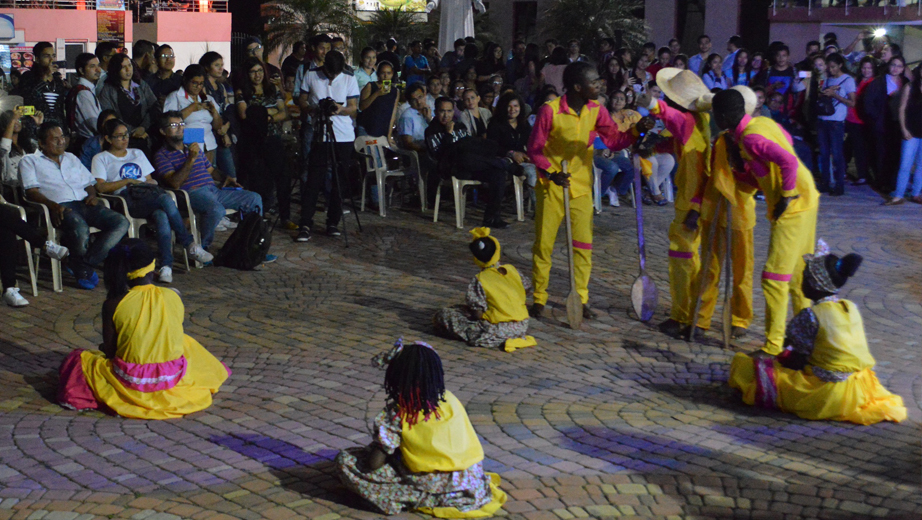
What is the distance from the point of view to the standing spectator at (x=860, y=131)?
13.8 m

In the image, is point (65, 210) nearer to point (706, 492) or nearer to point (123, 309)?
point (123, 309)

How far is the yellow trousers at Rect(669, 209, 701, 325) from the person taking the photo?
7641 millimetres

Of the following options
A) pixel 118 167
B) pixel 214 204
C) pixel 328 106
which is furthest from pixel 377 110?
pixel 118 167

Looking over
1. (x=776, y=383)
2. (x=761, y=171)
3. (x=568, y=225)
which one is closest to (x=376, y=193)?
(x=568, y=225)

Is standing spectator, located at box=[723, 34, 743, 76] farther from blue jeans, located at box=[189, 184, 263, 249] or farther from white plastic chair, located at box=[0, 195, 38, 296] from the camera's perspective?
white plastic chair, located at box=[0, 195, 38, 296]

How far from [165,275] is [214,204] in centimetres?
106

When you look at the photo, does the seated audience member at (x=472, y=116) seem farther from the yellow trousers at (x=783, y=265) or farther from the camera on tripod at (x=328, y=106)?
the yellow trousers at (x=783, y=265)

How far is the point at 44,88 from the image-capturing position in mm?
10547

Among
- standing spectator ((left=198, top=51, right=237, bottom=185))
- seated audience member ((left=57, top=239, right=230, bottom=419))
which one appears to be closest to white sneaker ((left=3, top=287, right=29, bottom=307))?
seated audience member ((left=57, top=239, right=230, bottom=419))

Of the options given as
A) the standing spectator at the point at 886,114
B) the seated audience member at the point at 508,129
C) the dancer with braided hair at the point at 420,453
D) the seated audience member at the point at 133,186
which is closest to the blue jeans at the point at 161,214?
the seated audience member at the point at 133,186

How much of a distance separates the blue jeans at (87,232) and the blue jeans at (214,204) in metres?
0.98

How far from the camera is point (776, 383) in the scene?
5992 mm

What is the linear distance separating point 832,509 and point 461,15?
14.5 meters

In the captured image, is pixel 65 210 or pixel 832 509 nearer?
pixel 832 509
